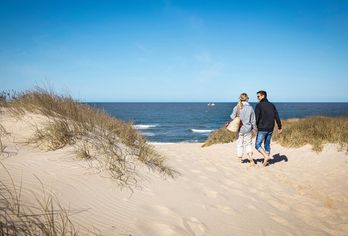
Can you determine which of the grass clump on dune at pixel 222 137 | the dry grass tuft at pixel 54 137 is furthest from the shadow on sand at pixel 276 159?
the dry grass tuft at pixel 54 137

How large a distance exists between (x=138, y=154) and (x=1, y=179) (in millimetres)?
2887

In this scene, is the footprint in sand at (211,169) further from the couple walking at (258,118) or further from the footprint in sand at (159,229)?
the footprint in sand at (159,229)

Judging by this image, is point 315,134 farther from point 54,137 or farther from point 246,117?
point 54,137

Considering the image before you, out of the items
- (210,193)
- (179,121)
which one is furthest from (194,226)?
(179,121)

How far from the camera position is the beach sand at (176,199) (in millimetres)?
3066

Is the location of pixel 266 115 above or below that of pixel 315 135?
above

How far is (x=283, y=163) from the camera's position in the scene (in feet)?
28.5

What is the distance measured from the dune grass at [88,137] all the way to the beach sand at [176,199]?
213 millimetres

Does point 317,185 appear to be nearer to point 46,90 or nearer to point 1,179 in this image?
point 1,179

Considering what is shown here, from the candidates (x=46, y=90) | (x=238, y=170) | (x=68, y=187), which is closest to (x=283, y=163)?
(x=238, y=170)

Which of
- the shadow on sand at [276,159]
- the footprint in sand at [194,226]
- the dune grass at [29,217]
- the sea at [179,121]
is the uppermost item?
the dune grass at [29,217]

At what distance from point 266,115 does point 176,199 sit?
4.44 metres

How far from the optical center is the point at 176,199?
160 inches

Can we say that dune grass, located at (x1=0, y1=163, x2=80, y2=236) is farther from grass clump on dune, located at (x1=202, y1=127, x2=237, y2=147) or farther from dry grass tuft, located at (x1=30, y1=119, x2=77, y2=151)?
grass clump on dune, located at (x1=202, y1=127, x2=237, y2=147)
